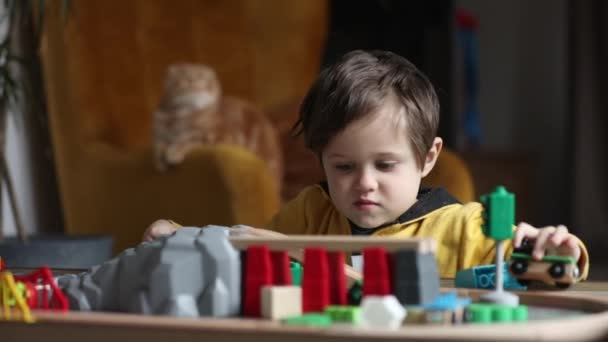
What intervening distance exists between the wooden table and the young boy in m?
0.32

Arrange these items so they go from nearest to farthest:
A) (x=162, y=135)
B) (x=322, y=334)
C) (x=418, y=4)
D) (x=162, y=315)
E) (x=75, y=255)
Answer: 1. (x=322, y=334)
2. (x=162, y=315)
3. (x=75, y=255)
4. (x=162, y=135)
5. (x=418, y=4)

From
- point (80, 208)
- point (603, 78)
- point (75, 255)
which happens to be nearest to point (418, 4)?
point (603, 78)

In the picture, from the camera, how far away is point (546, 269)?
0.95 meters

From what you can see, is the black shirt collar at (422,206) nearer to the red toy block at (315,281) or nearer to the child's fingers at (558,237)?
the child's fingers at (558,237)

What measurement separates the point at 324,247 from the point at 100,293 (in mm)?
207

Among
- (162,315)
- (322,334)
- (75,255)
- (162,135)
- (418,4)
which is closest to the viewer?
(322,334)

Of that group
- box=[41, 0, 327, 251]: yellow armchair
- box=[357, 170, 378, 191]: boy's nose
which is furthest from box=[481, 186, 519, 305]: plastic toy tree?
box=[41, 0, 327, 251]: yellow armchair

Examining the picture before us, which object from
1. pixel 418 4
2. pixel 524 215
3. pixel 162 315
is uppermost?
pixel 418 4

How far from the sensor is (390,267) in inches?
31.1

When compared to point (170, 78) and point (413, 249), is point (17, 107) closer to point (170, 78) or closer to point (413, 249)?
point (170, 78)

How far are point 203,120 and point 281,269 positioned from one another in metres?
1.82

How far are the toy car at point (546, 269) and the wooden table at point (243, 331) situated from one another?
96 mm

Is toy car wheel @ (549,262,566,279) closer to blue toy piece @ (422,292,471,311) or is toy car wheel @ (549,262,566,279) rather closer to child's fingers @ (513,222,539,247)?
child's fingers @ (513,222,539,247)

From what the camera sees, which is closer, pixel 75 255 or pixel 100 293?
pixel 100 293
